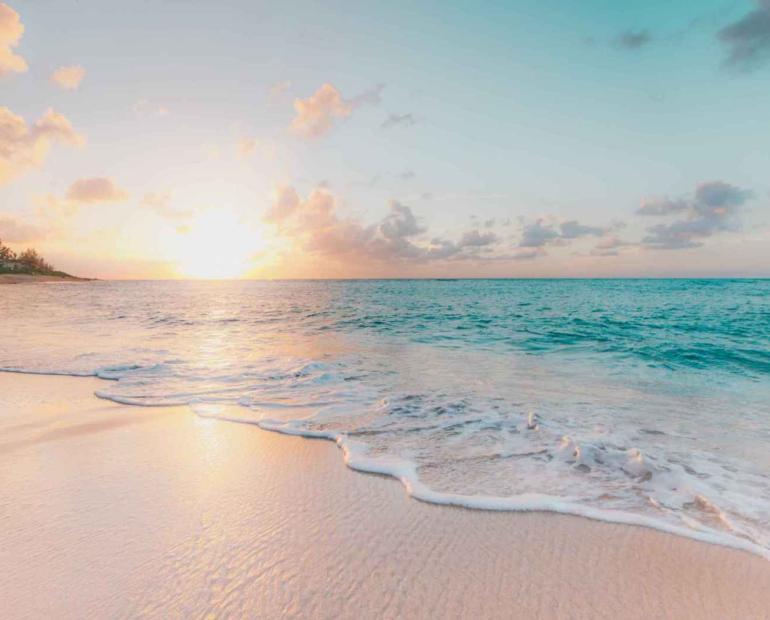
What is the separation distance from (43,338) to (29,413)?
9.44 meters

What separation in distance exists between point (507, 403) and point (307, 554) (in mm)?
4705

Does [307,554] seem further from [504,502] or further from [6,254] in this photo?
[6,254]

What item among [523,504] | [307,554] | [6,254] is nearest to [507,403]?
[523,504]

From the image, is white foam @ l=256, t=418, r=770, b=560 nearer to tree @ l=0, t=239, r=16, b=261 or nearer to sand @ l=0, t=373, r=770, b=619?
sand @ l=0, t=373, r=770, b=619

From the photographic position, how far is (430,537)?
2982mm

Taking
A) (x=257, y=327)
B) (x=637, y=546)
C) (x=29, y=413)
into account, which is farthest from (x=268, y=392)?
(x=257, y=327)

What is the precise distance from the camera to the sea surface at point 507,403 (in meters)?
3.71

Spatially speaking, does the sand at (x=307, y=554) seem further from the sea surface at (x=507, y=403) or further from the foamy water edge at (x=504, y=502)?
the sea surface at (x=507, y=403)

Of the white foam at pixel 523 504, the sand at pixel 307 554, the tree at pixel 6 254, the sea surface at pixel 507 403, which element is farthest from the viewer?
the tree at pixel 6 254

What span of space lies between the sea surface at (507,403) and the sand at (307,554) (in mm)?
384

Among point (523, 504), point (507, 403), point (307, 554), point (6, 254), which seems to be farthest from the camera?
point (6, 254)

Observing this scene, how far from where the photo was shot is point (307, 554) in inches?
108

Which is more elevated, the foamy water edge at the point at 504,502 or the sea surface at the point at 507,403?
the foamy water edge at the point at 504,502

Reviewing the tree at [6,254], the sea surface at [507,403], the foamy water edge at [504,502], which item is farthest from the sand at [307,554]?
the tree at [6,254]
